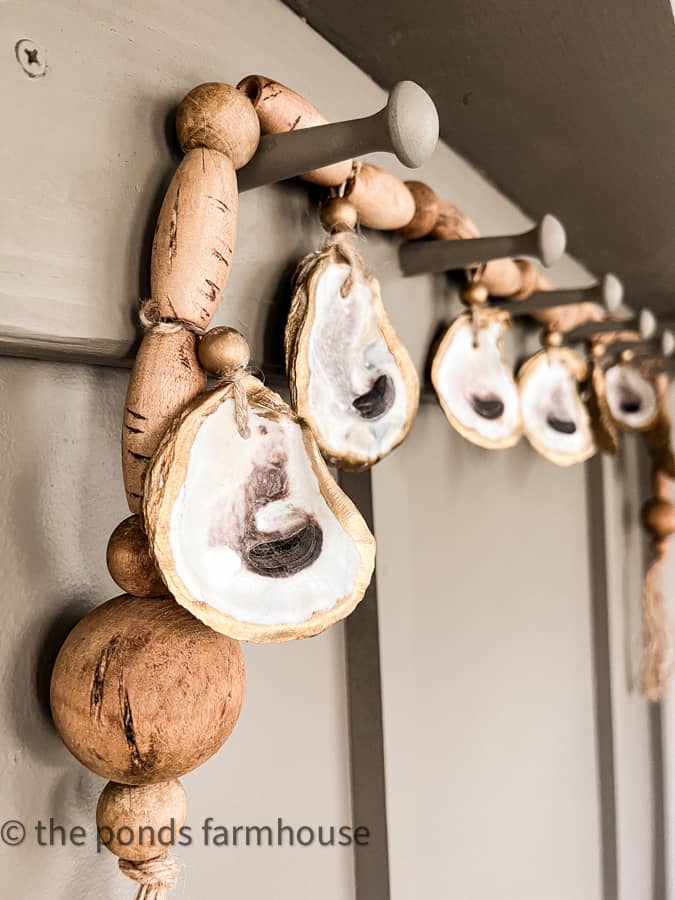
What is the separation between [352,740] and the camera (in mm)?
604

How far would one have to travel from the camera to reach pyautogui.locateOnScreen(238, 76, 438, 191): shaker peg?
39 cm

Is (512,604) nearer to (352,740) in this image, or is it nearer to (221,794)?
(352,740)

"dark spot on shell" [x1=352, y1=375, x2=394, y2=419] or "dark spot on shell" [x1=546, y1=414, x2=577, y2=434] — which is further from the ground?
"dark spot on shell" [x1=352, y1=375, x2=394, y2=419]

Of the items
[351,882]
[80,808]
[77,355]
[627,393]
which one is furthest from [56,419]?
[627,393]

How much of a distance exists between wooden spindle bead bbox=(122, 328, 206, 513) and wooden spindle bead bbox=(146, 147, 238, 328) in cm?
2

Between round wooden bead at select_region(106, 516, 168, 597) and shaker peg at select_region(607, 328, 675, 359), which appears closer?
round wooden bead at select_region(106, 516, 168, 597)

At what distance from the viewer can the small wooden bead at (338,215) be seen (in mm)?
496

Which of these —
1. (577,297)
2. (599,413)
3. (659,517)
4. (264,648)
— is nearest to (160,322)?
(264,648)

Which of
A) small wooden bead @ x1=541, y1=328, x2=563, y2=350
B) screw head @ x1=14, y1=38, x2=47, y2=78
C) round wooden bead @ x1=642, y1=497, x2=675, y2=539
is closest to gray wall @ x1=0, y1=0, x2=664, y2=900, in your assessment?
screw head @ x1=14, y1=38, x2=47, y2=78

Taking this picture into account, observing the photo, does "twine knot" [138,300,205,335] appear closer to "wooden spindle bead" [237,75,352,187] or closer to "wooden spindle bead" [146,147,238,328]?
"wooden spindle bead" [146,147,238,328]

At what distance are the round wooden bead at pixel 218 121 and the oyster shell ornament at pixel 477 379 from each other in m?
0.28

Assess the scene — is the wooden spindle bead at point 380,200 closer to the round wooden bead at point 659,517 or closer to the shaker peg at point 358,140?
the shaker peg at point 358,140

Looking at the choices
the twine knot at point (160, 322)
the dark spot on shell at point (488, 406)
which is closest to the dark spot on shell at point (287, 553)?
the twine knot at point (160, 322)

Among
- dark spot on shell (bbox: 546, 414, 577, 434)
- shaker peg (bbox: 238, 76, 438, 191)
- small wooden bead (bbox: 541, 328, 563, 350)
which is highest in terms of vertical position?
shaker peg (bbox: 238, 76, 438, 191)
